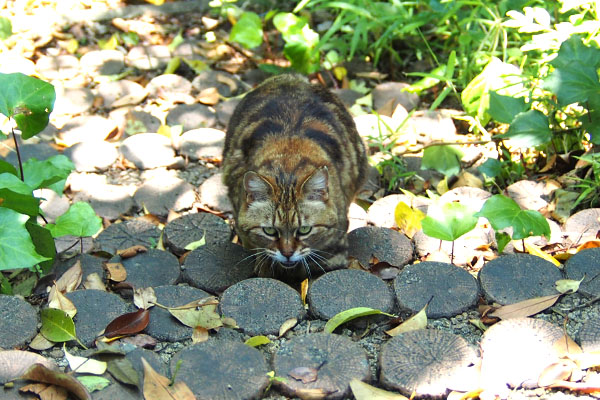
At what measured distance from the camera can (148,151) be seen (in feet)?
16.3

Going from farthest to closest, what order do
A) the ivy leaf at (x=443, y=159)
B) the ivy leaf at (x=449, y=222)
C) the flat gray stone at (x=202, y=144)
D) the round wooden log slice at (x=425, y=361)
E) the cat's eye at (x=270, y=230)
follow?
1. the flat gray stone at (x=202, y=144)
2. the ivy leaf at (x=443, y=159)
3. the cat's eye at (x=270, y=230)
4. the ivy leaf at (x=449, y=222)
5. the round wooden log slice at (x=425, y=361)

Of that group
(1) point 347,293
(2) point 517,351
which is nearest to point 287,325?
(1) point 347,293

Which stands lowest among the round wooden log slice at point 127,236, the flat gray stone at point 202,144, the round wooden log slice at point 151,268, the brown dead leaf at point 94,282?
the flat gray stone at point 202,144

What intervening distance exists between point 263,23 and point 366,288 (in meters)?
3.90

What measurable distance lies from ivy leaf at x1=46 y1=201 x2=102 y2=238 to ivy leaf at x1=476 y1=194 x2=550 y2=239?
1875 millimetres

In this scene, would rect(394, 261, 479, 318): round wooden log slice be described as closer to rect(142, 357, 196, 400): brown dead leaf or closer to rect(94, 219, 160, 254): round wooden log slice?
rect(142, 357, 196, 400): brown dead leaf

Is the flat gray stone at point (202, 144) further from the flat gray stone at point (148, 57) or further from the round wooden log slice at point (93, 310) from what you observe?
the round wooden log slice at point (93, 310)

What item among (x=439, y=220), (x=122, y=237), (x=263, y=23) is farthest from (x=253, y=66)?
(x=439, y=220)

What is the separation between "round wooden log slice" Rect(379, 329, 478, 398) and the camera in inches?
110

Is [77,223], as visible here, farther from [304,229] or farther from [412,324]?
[412,324]

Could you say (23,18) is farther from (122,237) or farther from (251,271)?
(251,271)

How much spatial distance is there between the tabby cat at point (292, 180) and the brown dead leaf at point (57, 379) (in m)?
1.30

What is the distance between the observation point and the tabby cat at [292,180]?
12.0ft

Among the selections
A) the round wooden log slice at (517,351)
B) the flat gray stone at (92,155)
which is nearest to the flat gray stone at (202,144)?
the flat gray stone at (92,155)
